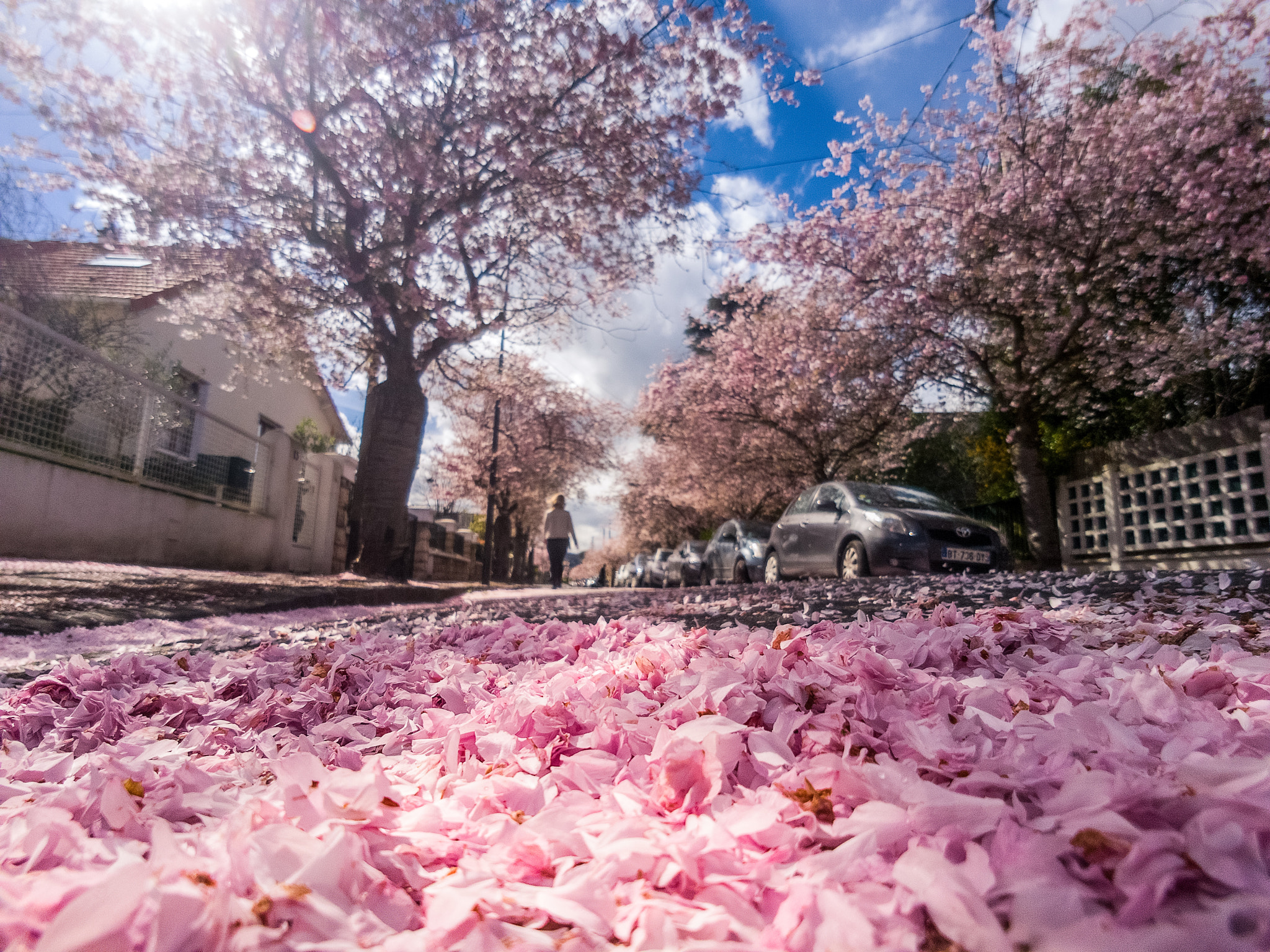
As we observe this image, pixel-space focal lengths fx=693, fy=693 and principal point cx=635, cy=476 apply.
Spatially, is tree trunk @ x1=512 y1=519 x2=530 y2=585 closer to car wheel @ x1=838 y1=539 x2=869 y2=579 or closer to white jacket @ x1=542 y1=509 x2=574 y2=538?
white jacket @ x1=542 y1=509 x2=574 y2=538

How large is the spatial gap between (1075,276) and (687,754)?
1201 centimetres

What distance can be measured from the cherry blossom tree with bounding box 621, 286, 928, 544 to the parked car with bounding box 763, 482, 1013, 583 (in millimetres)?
4936

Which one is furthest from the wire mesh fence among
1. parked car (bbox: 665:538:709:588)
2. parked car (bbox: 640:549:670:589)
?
parked car (bbox: 640:549:670:589)

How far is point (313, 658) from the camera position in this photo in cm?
231

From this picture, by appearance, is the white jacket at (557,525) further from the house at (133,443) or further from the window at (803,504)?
the window at (803,504)

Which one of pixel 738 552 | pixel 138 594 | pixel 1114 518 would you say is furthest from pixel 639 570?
pixel 138 594

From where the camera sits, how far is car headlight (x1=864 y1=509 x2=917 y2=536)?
24.3 ft

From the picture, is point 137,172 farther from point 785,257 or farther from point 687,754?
point 687,754

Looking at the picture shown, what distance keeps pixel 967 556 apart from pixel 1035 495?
15.1 feet

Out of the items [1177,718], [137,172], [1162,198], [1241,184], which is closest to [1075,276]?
[1162,198]

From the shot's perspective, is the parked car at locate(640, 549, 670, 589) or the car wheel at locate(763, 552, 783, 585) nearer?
the car wheel at locate(763, 552, 783, 585)

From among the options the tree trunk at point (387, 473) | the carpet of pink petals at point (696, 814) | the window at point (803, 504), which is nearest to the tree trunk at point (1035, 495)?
the window at point (803, 504)

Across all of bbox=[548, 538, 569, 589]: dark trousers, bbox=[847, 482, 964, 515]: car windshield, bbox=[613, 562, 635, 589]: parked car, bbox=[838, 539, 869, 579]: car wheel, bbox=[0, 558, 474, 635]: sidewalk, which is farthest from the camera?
bbox=[613, 562, 635, 589]: parked car

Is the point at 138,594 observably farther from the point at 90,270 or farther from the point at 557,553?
the point at 90,270
